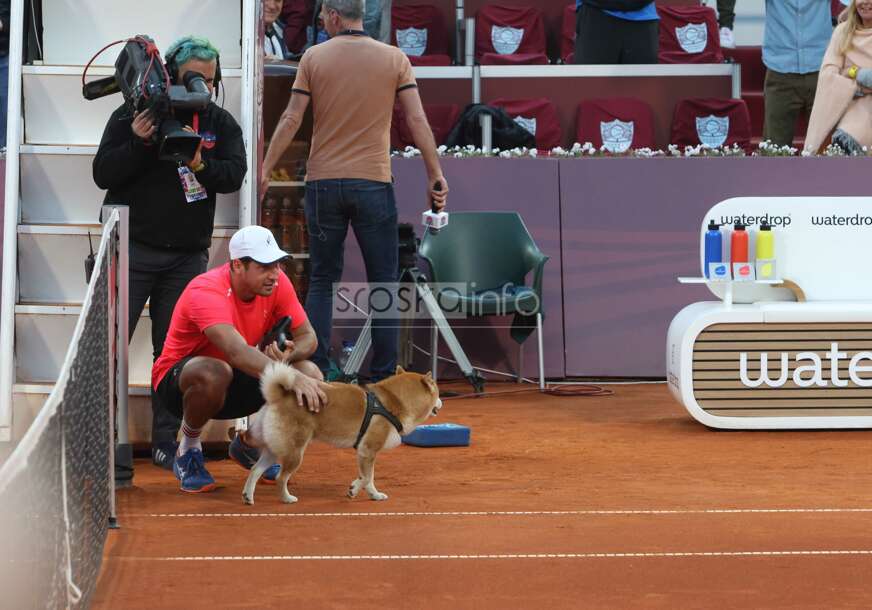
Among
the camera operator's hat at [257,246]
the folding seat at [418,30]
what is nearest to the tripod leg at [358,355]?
the camera operator's hat at [257,246]

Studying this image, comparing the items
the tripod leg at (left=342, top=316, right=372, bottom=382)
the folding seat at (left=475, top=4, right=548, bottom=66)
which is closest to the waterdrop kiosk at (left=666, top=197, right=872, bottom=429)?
the tripod leg at (left=342, top=316, right=372, bottom=382)

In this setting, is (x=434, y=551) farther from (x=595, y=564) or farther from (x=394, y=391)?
(x=394, y=391)

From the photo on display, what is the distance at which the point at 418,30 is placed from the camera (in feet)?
43.8

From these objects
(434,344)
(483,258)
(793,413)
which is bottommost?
(793,413)

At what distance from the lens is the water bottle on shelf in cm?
950

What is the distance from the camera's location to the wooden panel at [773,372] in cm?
767

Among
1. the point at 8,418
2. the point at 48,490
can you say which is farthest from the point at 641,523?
the point at 8,418

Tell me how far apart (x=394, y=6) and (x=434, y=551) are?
9.45m

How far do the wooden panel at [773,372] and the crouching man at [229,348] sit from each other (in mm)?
2626

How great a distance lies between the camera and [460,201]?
32.4ft

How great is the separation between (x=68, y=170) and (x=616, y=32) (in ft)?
20.8

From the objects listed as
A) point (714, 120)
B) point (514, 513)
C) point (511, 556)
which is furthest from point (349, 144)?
point (714, 120)

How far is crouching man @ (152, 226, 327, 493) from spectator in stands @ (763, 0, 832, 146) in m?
6.84

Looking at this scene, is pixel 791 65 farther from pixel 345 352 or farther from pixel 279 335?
pixel 279 335
